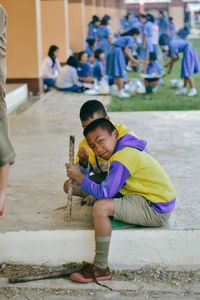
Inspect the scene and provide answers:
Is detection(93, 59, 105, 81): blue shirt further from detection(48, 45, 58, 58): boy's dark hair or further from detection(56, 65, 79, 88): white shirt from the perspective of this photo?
detection(56, 65, 79, 88): white shirt

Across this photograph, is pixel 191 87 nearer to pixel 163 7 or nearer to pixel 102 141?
pixel 102 141

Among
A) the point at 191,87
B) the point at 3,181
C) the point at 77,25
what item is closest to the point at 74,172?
the point at 3,181

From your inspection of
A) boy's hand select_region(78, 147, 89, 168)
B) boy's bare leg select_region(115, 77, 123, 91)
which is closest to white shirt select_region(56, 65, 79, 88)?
boy's bare leg select_region(115, 77, 123, 91)

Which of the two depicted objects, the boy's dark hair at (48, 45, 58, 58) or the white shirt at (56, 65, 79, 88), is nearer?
the white shirt at (56, 65, 79, 88)

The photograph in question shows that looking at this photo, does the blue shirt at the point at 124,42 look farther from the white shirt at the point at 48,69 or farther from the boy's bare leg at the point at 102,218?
the boy's bare leg at the point at 102,218

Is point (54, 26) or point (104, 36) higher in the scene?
point (54, 26)

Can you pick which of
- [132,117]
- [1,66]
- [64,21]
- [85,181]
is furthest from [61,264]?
[64,21]

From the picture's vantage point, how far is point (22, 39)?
9.96 metres

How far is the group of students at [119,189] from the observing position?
3.09m

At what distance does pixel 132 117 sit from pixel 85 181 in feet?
14.7

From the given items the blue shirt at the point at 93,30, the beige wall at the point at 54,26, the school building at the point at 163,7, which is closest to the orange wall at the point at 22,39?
the beige wall at the point at 54,26

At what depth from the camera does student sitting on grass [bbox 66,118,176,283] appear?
309 centimetres

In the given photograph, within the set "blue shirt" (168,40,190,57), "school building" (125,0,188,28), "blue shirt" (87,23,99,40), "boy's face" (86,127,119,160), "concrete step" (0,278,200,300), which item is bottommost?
"concrete step" (0,278,200,300)

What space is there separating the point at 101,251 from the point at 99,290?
0.70 feet
